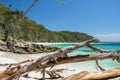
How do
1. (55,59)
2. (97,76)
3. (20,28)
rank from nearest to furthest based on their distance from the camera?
(97,76) < (55,59) < (20,28)

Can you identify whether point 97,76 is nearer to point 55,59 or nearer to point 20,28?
point 55,59

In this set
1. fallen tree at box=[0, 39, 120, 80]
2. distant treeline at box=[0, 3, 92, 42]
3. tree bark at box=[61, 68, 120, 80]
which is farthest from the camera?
distant treeline at box=[0, 3, 92, 42]

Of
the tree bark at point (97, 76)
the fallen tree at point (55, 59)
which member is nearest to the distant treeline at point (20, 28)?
the fallen tree at point (55, 59)

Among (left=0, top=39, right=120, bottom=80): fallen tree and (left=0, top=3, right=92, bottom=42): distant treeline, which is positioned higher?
(left=0, top=3, right=92, bottom=42): distant treeline

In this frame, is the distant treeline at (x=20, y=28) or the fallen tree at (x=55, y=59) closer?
the fallen tree at (x=55, y=59)

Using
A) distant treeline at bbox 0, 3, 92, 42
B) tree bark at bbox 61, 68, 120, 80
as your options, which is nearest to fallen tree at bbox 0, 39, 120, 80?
tree bark at bbox 61, 68, 120, 80

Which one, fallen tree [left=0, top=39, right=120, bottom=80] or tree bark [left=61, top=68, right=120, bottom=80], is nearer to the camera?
tree bark [left=61, top=68, right=120, bottom=80]

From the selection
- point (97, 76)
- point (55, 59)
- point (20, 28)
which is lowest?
point (97, 76)

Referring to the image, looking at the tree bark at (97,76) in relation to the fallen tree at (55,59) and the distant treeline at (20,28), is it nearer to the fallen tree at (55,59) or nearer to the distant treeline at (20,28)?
the fallen tree at (55,59)

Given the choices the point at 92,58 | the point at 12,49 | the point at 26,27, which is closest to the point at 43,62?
the point at 92,58

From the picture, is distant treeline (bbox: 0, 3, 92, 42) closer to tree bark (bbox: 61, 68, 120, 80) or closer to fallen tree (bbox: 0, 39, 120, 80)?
fallen tree (bbox: 0, 39, 120, 80)

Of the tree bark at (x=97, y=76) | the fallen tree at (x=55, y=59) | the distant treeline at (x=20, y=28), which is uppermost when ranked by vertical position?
the distant treeline at (x=20, y=28)

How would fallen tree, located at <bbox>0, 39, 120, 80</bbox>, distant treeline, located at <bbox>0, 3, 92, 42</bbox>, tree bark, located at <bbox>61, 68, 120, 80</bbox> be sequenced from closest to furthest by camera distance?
tree bark, located at <bbox>61, 68, 120, 80</bbox>, fallen tree, located at <bbox>0, 39, 120, 80</bbox>, distant treeline, located at <bbox>0, 3, 92, 42</bbox>

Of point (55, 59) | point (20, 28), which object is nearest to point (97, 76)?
point (55, 59)
